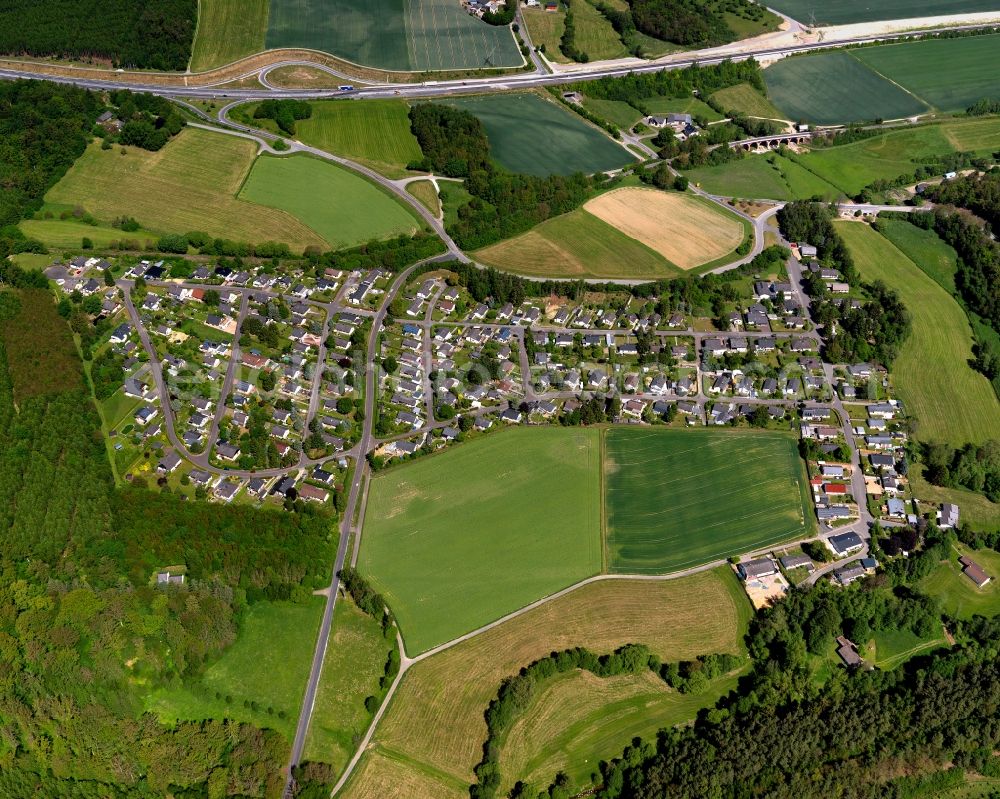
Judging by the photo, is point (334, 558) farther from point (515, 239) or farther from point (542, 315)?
point (515, 239)

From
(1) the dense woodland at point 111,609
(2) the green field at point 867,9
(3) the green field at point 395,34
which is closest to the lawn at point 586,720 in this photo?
(1) the dense woodland at point 111,609

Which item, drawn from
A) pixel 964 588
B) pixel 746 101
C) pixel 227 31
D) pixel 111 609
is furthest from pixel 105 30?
pixel 964 588

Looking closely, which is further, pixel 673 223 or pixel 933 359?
pixel 673 223

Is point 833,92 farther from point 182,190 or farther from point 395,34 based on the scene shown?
point 182,190

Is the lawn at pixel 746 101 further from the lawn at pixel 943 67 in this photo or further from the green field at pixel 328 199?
the green field at pixel 328 199

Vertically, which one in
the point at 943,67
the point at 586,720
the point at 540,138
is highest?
the point at 943,67

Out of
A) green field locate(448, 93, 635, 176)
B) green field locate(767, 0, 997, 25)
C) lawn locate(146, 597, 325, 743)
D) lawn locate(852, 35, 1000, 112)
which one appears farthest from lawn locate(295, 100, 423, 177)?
lawn locate(852, 35, 1000, 112)

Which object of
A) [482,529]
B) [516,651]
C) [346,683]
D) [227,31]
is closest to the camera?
[346,683]

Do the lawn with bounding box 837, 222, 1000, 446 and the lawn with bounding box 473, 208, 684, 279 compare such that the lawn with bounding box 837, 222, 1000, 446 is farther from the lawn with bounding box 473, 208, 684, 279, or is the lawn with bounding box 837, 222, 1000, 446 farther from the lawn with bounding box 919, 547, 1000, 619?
the lawn with bounding box 473, 208, 684, 279
